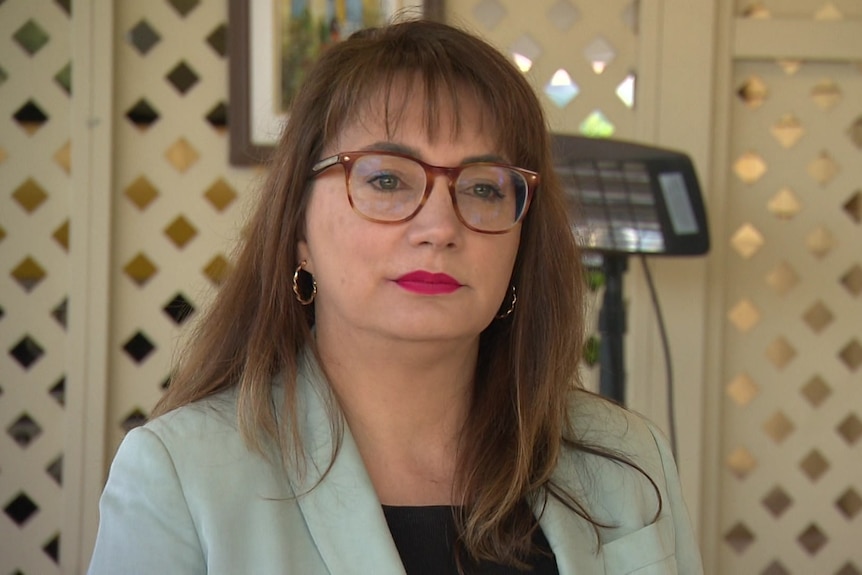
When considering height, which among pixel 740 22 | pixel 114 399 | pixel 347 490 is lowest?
pixel 114 399

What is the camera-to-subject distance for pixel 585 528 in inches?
45.7

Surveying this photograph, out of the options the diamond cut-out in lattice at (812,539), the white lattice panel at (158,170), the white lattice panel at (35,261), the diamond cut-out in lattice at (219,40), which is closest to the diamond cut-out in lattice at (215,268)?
the white lattice panel at (158,170)

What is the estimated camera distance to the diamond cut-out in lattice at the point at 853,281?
2414mm

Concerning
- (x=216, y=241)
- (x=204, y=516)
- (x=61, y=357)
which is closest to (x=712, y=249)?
(x=216, y=241)

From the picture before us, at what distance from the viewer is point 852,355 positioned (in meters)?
2.46

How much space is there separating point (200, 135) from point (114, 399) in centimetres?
61

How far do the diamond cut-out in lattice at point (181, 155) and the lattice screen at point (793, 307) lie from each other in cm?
120

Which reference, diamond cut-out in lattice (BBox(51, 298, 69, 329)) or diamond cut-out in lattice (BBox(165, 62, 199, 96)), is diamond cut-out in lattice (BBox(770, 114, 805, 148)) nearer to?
diamond cut-out in lattice (BBox(165, 62, 199, 96))

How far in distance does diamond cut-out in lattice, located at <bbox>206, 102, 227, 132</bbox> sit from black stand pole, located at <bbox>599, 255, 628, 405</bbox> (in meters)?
0.90

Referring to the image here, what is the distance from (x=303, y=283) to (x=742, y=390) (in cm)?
154

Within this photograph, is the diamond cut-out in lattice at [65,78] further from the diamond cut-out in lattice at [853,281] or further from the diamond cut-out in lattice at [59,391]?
the diamond cut-out in lattice at [853,281]

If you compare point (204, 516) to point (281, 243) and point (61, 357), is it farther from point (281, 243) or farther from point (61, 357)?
point (61, 357)

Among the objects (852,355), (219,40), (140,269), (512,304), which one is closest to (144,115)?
(219,40)

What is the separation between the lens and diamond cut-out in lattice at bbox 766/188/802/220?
2.39 m
